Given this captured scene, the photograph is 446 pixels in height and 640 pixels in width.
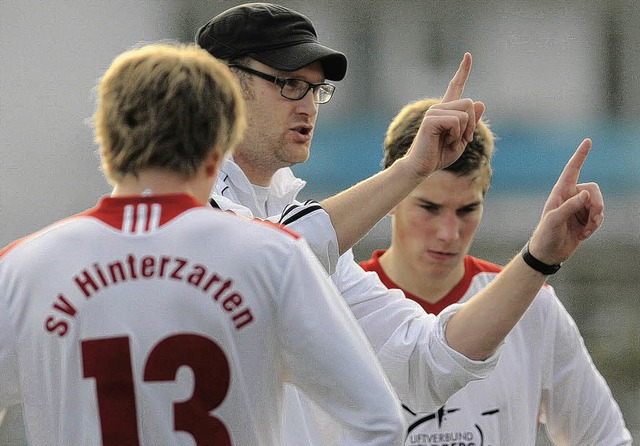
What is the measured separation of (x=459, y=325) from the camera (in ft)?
11.0

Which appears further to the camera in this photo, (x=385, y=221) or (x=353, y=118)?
(x=353, y=118)

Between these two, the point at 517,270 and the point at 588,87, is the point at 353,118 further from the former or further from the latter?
the point at 517,270

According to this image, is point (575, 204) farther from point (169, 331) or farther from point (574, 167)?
point (169, 331)

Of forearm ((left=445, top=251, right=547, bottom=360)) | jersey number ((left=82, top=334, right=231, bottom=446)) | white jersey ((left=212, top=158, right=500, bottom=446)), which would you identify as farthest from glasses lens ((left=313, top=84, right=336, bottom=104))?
jersey number ((left=82, top=334, right=231, bottom=446))

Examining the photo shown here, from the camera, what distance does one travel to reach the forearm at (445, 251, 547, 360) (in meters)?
3.23

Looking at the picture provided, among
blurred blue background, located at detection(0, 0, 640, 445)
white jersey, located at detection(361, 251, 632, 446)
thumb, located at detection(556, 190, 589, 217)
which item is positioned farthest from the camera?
blurred blue background, located at detection(0, 0, 640, 445)

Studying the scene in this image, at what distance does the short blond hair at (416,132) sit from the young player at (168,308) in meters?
1.85

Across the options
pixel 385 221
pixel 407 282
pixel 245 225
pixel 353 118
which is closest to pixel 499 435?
pixel 407 282

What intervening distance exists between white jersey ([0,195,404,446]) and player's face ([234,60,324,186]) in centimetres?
115

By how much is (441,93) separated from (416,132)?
8298 millimetres

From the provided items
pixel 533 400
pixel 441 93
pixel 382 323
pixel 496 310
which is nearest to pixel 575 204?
pixel 496 310

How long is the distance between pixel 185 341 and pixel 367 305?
1523 millimetres

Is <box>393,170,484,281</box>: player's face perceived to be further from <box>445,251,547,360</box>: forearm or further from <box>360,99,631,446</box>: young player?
<box>445,251,547,360</box>: forearm

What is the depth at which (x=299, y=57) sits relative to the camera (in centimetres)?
355
